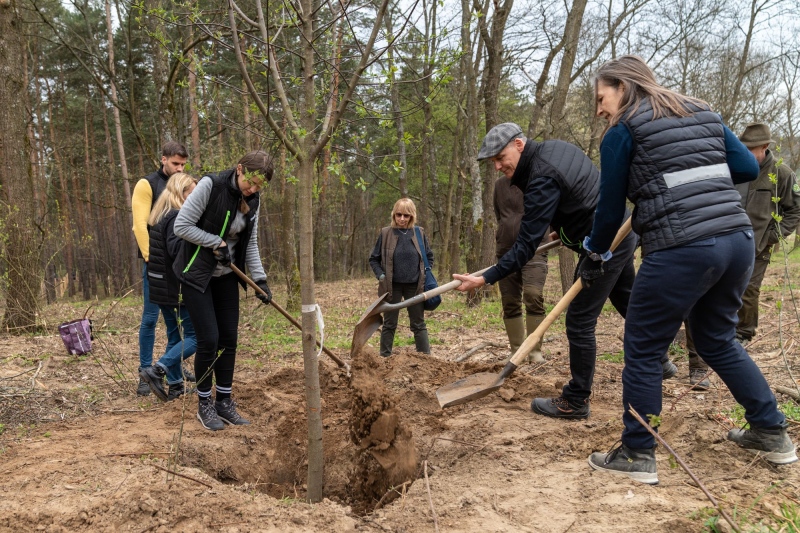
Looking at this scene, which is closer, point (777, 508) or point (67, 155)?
point (777, 508)

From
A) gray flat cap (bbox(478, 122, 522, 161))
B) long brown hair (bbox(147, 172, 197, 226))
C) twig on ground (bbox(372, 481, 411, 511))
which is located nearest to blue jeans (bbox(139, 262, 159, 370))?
long brown hair (bbox(147, 172, 197, 226))

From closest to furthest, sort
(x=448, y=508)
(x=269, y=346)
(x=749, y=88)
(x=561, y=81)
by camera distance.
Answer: (x=448, y=508), (x=269, y=346), (x=561, y=81), (x=749, y=88)

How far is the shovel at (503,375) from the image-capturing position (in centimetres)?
332

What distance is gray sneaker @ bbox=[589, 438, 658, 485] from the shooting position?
2627 millimetres

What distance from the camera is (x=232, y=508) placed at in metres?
2.66

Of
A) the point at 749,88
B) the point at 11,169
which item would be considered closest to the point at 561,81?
the point at 11,169

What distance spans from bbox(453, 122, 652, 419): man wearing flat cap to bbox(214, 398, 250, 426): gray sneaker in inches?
82.2

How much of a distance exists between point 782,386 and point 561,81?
6.62 meters

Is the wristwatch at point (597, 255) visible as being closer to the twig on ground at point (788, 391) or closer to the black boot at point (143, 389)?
the twig on ground at point (788, 391)

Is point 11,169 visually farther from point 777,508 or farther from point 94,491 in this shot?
point 777,508

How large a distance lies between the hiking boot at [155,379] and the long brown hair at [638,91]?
412cm

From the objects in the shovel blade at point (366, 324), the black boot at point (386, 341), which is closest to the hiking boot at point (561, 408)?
the shovel blade at point (366, 324)

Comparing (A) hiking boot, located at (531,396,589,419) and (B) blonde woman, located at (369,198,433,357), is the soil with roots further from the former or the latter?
(B) blonde woman, located at (369,198,433,357)

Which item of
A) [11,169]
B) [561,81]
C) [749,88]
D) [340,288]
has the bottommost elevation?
[340,288]
